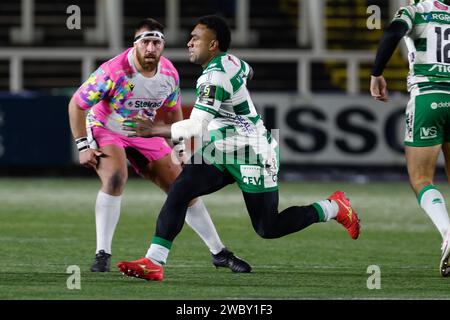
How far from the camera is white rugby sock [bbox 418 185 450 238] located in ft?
29.2

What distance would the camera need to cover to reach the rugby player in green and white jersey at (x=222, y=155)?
8688 mm

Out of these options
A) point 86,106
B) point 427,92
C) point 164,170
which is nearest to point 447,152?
point 427,92

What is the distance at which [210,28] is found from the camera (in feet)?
29.3

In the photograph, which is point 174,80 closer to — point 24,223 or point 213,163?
point 213,163

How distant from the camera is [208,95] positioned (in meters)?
8.64

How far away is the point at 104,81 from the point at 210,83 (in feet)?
4.12

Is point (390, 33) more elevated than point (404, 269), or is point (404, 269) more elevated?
point (390, 33)

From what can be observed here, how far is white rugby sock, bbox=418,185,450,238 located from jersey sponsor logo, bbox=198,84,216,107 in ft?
5.66

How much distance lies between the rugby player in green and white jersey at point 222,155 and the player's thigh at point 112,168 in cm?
82

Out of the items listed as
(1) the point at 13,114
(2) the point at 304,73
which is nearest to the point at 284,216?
(1) the point at 13,114

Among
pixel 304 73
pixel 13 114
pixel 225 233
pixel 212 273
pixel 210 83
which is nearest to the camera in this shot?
pixel 210 83

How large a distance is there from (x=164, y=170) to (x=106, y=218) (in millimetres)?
608

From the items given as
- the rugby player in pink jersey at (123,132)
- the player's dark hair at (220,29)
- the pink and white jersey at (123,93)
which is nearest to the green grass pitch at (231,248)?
the rugby player in pink jersey at (123,132)

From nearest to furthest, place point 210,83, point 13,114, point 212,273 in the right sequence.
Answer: point 210,83, point 212,273, point 13,114
